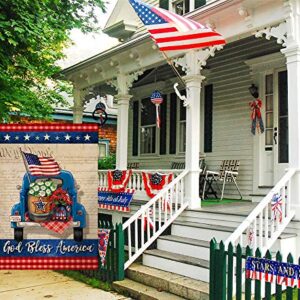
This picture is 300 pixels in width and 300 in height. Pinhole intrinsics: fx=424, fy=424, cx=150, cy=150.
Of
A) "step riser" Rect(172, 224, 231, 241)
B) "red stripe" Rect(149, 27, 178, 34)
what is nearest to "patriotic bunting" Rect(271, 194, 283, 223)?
"step riser" Rect(172, 224, 231, 241)

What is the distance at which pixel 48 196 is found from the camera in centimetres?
319

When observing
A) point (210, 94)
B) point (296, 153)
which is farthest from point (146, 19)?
point (210, 94)

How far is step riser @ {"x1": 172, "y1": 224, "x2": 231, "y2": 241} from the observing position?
6.52m

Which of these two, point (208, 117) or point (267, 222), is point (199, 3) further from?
point (267, 222)

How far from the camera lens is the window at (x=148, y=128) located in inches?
480

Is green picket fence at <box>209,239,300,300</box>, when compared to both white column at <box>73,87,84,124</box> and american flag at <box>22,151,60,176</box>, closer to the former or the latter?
american flag at <box>22,151,60,176</box>

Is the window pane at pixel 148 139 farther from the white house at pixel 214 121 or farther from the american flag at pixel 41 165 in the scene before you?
the american flag at pixel 41 165

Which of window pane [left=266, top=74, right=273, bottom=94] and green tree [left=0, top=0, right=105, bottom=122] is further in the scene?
window pane [left=266, top=74, right=273, bottom=94]

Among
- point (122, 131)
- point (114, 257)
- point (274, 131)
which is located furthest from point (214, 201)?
point (114, 257)

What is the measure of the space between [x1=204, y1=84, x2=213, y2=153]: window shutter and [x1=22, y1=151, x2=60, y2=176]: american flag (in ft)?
24.2

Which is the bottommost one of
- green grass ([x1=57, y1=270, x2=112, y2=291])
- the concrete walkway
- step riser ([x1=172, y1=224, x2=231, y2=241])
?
the concrete walkway

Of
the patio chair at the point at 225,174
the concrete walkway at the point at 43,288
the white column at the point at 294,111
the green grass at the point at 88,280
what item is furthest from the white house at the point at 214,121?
the concrete walkway at the point at 43,288

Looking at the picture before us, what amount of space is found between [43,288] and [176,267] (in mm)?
1986

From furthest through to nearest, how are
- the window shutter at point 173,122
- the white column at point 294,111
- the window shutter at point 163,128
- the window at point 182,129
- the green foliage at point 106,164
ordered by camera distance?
the green foliage at point 106,164, the window shutter at point 163,128, the window shutter at point 173,122, the window at point 182,129, the white column at point 294,111
